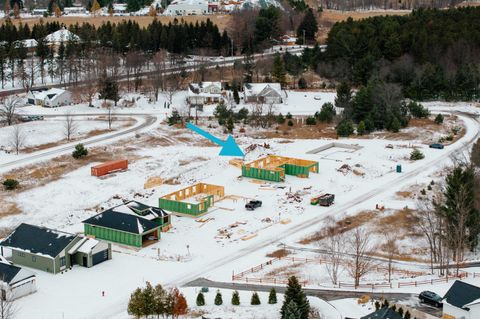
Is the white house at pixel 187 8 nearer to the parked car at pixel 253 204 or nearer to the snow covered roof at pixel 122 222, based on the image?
the parked car at pixel 253 204

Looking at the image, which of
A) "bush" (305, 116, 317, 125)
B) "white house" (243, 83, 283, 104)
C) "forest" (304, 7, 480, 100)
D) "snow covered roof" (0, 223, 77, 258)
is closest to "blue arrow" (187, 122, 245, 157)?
"bush" (305, 116, 317, 125)

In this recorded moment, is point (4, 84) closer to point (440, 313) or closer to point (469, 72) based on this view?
point (469, 72)

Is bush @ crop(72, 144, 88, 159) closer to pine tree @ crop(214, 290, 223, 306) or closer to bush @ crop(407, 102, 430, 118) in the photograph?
pine tree @ crop(214, 290, 223, 306)

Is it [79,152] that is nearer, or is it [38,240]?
[38,240]

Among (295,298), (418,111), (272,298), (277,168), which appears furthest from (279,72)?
(295,298)

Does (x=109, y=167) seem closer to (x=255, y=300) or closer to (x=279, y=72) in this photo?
(x=255, y=300)
